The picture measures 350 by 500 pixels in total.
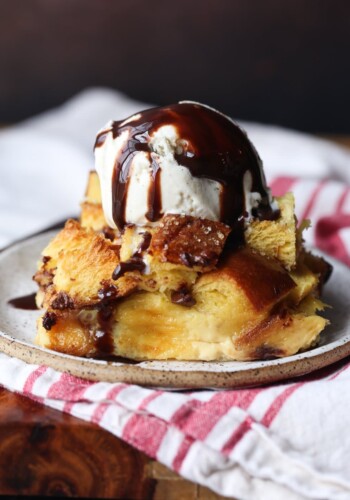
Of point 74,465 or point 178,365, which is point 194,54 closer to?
point 178,365

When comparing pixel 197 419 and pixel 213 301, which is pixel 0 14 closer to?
pixel 213 301

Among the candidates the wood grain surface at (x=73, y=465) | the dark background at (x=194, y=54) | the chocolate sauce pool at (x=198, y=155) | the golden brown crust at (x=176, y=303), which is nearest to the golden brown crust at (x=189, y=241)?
the golden brown crust at (x=176, y=303)

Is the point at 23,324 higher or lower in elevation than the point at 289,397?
lower

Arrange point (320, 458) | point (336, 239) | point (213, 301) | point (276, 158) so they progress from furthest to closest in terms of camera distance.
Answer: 1. point (276, 158)
2. point (336, 239)
3. point (213, 301)
4. point (320, 458)

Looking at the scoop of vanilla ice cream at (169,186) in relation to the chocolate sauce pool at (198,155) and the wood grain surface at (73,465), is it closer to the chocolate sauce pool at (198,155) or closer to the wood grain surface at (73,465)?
the chocolate sauce pool at (198,155)

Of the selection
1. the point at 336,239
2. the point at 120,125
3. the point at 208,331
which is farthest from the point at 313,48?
the point at 208,331

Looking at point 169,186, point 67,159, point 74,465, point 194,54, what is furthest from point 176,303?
point 194,54
